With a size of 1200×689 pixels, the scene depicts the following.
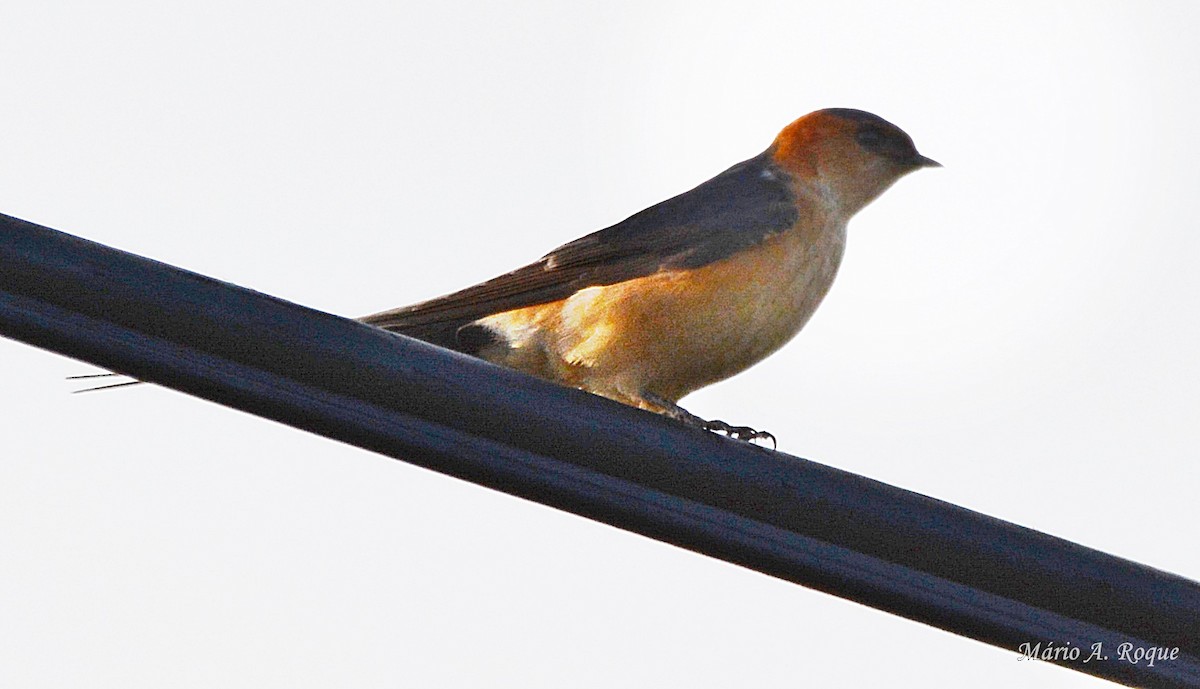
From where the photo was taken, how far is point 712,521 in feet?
10.0

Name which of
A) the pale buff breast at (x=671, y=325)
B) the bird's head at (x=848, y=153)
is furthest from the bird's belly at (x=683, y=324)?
the bird's head at (x=848, y=153)

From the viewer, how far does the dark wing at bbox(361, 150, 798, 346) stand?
5.15 metres

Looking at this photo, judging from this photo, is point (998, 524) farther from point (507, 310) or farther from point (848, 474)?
point (507, 310)

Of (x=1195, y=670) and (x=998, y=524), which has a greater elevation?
(x=998, y=524)

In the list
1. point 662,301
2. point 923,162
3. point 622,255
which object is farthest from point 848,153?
point 662,301

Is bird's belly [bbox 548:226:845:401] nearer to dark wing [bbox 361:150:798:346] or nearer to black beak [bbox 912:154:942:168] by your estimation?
dark wing [bbox 361:150:798:346]

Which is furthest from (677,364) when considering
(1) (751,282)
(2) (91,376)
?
(2) (91,376)

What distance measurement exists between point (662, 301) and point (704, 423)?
0.38 m

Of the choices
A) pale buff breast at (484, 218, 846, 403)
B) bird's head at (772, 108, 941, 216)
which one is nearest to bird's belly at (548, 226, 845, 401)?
pale buff breast at (484, 218, 846, 403)

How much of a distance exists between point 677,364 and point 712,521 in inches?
77.2

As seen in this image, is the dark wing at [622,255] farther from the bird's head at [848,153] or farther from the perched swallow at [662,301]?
the bird's head at [848,153]

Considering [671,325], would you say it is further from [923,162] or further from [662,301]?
[923,162]

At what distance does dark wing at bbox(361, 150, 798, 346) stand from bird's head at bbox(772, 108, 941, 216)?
514 millimetres

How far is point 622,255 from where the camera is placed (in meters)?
5.35
